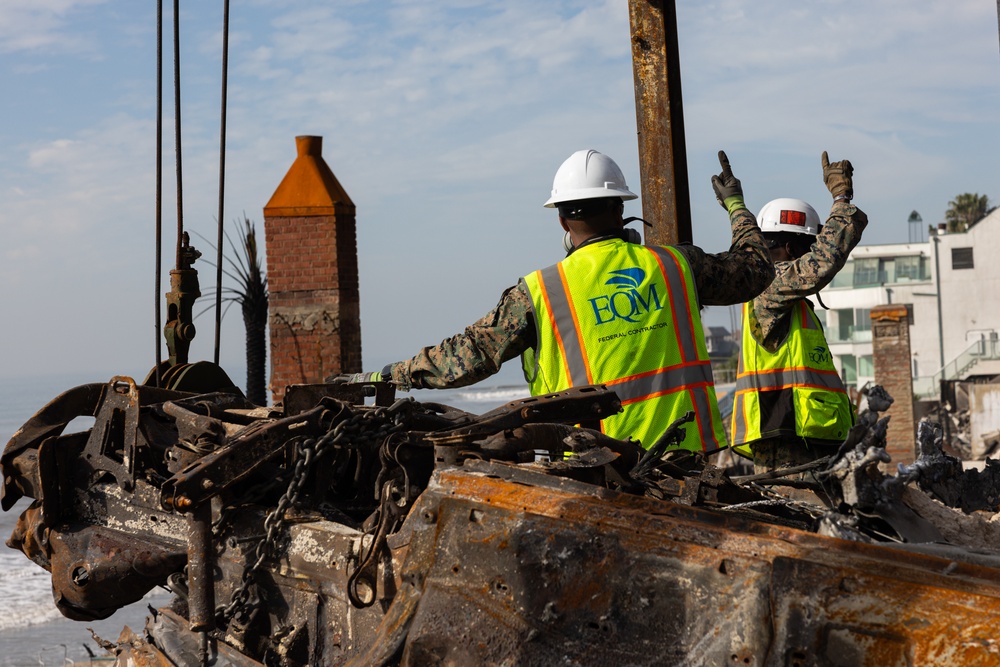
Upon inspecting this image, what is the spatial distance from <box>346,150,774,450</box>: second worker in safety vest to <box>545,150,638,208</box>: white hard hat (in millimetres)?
241

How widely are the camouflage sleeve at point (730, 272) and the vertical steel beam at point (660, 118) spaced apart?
1906 mm

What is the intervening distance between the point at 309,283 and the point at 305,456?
8.85 meters

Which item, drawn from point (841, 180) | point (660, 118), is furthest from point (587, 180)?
point (660, 118)

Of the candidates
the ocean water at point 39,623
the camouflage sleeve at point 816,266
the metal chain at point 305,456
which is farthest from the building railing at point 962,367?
the metal chain at point 305,456

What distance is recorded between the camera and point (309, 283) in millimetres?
12195

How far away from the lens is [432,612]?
9.87ft

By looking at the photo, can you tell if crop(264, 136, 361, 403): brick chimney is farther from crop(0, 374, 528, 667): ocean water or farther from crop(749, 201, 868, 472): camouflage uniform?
crop(749, 201, 868, 472): camouflage uniform

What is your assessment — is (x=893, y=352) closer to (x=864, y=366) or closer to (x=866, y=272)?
(x=864, y=366)

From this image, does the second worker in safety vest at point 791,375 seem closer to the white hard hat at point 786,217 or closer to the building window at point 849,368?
the white hard hat at point 786,217

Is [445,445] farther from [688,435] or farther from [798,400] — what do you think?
[798,400]

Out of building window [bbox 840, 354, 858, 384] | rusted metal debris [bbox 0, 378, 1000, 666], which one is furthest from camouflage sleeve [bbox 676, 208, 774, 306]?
building window [bbox 840, 354, 858, 384]

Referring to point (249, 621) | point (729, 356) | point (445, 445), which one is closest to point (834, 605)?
point (445, 445)

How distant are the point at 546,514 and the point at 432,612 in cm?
39

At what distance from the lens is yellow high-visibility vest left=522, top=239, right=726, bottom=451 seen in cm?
456
